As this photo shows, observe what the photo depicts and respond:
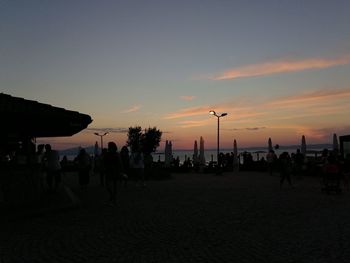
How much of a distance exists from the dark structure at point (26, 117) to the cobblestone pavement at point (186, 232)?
240cm

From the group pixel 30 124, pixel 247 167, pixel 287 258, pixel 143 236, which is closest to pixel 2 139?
pixel 30 124

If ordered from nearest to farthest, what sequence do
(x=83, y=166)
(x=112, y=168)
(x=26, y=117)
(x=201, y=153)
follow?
(x=26, y=117), (x=112, y=168), (x=83, y=166), (x=201, y=153)

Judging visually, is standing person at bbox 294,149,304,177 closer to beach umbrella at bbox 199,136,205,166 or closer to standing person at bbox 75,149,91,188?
beach umbrella at bbox 199,136,205,166

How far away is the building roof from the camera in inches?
437

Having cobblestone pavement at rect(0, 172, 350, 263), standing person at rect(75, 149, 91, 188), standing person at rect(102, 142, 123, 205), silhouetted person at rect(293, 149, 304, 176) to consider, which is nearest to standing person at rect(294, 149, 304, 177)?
silhouetted person at rect(293, 149, 304, 176)

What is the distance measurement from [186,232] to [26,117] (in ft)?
17.5

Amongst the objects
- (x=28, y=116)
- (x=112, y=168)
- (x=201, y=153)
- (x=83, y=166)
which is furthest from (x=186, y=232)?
(x=201, y=153)

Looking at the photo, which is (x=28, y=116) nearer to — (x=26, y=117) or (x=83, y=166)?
(x=26, y=117)

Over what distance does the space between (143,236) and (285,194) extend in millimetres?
8938

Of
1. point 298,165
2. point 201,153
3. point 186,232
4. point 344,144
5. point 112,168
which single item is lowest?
point 186,232

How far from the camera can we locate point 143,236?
864 centimetres

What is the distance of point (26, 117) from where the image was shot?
11953mm

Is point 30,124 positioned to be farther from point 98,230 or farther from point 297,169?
point 297,169

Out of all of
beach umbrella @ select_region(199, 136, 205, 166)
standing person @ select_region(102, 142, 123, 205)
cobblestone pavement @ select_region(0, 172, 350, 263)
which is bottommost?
cobblestone pavement @ select_region(0, 172, 350, 263)
